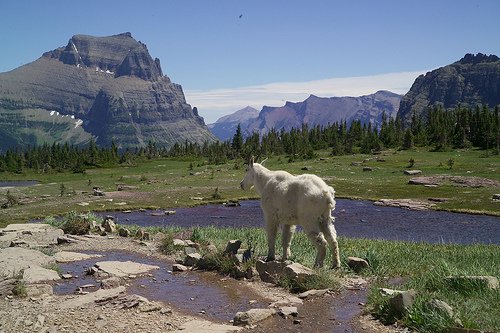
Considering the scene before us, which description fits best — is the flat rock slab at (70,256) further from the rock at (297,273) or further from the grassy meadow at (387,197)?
the rock at (297,273)

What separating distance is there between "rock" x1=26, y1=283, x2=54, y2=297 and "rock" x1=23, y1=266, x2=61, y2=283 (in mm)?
Result: 1220

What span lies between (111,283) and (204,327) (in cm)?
477

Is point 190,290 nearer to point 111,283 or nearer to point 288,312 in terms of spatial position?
point 111,283

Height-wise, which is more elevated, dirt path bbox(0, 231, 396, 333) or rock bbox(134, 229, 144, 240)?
dirt path bbox(0, 231, 396, 333)

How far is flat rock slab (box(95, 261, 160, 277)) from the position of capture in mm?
15469

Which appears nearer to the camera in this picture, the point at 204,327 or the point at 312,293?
the point at 204,327

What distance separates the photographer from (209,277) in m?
15.2

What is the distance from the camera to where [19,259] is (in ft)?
53.9

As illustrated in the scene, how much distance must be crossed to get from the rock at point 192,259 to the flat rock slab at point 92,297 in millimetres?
3960

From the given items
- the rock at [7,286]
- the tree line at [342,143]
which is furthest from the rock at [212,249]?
the tree line at [342,143]

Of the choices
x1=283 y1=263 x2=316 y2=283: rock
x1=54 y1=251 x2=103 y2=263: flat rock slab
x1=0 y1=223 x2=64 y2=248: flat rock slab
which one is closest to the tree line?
x1=0 y1=223 x2=64 y2=248: flat rock slab

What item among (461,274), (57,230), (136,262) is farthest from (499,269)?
(57,230)

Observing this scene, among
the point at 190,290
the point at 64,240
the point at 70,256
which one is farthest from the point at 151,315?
the point at 64,240

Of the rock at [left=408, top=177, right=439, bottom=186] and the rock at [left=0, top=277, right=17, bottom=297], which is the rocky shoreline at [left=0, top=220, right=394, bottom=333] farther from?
the rock at [left=408, top=177, right=439, bottom=186]
